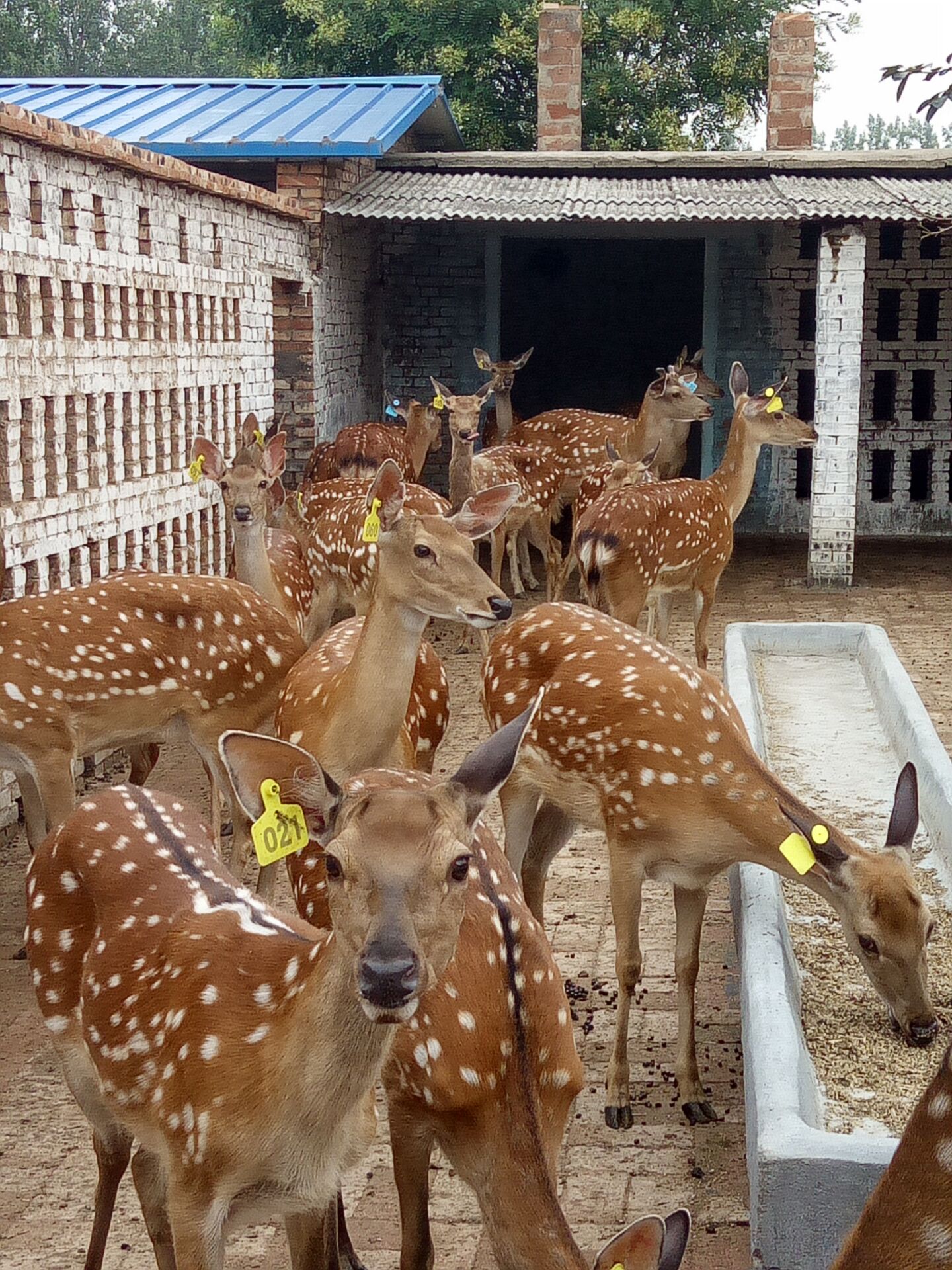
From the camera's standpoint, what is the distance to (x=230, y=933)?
3.53m

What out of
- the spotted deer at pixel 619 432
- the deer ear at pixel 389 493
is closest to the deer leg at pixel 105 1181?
the deer ear at pixel 389 493

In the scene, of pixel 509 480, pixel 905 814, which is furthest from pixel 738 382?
pixel 905 814

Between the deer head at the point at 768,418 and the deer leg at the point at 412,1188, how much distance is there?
8.72 m

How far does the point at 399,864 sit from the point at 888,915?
1.84m

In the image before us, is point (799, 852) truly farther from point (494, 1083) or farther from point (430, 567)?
point (430, 567)

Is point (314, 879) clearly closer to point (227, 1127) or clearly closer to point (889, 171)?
point (227, 1127)

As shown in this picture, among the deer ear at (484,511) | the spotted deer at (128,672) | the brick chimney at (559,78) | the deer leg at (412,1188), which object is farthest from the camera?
the brick chimney at (559,78)

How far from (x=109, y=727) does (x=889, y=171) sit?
1114 cm

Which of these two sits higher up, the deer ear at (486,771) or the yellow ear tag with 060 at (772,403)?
the yellow ear tag with 060 at (772,403)

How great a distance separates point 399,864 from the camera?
2828 millimetres

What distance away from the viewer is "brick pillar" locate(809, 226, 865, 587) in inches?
516

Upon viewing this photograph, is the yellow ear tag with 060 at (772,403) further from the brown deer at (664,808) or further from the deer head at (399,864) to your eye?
the deer head at (399,864)

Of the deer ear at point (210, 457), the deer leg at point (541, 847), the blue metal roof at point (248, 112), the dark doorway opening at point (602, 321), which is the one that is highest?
the blue metal roof at point (248, 112)

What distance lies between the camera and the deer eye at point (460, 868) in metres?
2.90
